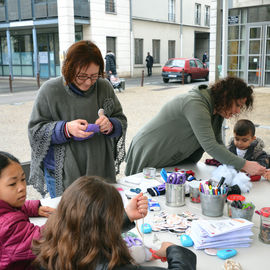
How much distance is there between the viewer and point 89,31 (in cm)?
1802

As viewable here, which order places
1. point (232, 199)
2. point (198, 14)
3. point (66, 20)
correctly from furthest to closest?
point (198, 14) → point (66, 20) → point (232, 199)

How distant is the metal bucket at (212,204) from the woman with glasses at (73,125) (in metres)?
0.61

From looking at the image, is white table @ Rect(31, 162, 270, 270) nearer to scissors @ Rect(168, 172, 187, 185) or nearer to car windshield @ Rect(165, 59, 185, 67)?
scissors @ Rect(168, 172, 187, 185)

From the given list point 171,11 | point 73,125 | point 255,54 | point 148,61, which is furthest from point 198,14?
point 73,125

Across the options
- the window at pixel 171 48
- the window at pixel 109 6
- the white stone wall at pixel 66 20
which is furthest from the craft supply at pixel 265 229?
the window at pixel 171 48

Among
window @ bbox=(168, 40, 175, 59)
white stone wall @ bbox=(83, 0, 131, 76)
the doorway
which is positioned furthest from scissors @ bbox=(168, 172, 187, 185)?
window @ bbox=(168, 40, 175, 59)

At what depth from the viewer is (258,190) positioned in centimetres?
216

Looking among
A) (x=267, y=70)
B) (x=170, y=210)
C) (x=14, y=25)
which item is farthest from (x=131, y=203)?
(x=14, y=25)

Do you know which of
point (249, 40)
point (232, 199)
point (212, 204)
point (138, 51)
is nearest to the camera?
point (212, 204)

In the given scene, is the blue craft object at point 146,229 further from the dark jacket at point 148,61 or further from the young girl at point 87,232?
the dark jacket at point 148,61

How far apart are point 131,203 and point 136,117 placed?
640 centimetres

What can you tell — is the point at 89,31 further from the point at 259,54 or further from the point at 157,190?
the point at 157,190

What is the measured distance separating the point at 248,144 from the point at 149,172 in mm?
879

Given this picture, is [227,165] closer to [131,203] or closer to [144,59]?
[131,203]
